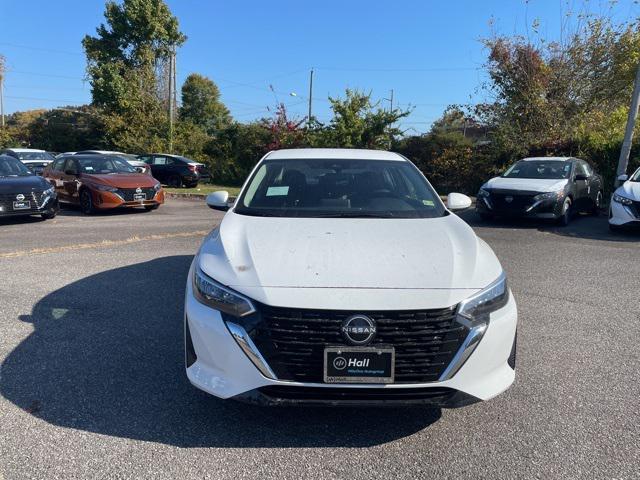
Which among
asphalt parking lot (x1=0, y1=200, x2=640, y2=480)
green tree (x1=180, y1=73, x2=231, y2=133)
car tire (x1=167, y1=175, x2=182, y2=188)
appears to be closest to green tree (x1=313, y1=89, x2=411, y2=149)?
car tire (x1=167, y1=175, x2=182, y2=188)

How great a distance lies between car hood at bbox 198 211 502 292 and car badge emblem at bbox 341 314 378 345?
0.54 ft

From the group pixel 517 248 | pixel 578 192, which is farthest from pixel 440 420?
pixel 578 192

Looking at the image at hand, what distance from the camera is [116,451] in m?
2.68

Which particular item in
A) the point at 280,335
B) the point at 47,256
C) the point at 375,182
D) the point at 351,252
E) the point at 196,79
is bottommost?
the point at 47,256

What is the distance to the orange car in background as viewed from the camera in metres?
12.1

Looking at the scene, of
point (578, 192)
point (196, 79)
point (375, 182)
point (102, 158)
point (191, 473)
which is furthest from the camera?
point (196, 79)

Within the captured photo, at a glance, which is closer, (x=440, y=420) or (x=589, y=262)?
(x=440, y=420)

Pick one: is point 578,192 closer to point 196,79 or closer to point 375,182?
point 375,182

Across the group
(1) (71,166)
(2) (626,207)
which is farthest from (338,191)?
(1) (71,166)

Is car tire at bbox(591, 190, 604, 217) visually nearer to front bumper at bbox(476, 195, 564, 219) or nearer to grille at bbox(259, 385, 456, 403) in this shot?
front bumper at bbox(476, 195, 564, 219)

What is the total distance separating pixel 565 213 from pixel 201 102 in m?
56.5

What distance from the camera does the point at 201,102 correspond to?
202ft

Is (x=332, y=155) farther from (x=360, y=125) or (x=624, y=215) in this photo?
(x=360, y=125)

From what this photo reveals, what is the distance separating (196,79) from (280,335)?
65.7 meters
